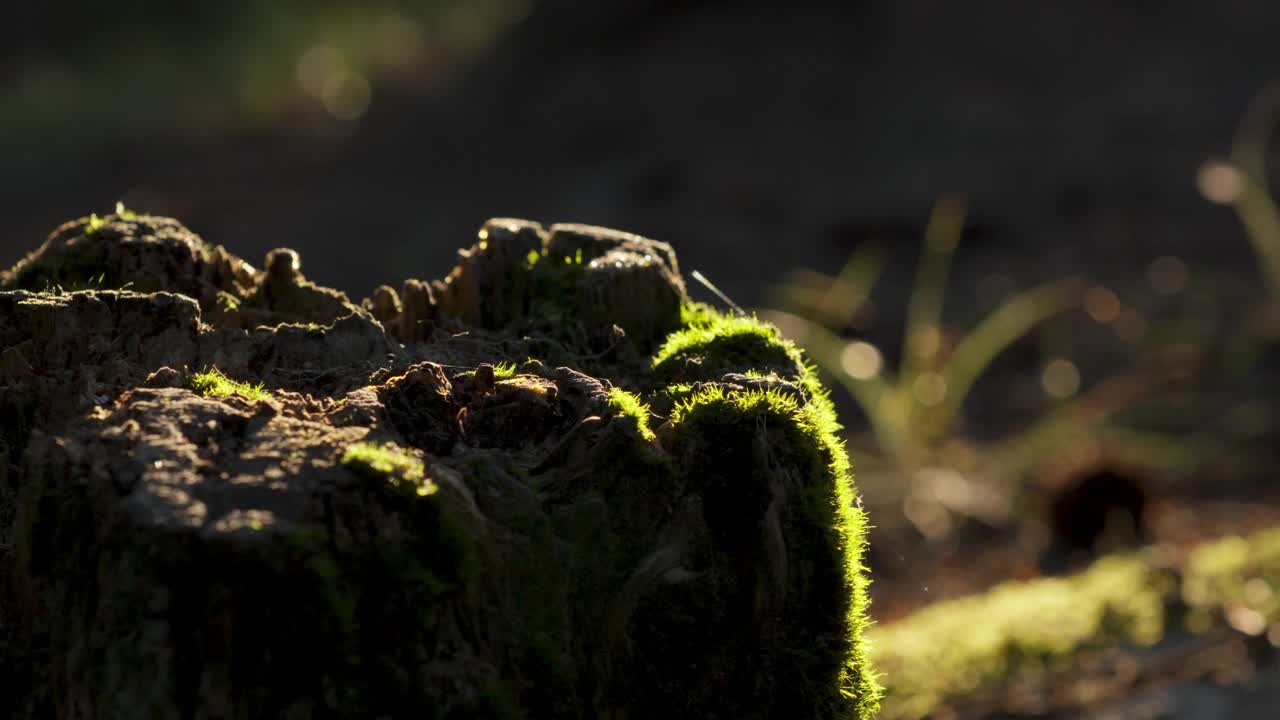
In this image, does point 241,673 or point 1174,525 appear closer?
point 241,673

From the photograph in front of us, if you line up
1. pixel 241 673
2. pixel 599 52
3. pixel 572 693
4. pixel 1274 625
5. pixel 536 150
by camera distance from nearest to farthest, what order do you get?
pixel 241 673 < pixel 572 693 < pixel 1274 625 < pixel 536 150 < pixel 599 52

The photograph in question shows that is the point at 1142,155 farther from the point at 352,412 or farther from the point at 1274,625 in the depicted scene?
the point at 352,412

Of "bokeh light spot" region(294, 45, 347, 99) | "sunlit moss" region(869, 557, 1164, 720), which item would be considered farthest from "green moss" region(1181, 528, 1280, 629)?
"bokeh light spot" region(294, 45, 347, 99)

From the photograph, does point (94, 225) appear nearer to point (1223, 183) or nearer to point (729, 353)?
point (729, 353)

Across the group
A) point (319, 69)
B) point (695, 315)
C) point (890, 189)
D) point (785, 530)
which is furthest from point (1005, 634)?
point (319, 69)

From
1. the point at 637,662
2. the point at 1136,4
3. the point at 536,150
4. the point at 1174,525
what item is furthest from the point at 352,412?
the point at 1136,4

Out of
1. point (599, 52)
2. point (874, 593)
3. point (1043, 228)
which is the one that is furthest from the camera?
point (599, 52)

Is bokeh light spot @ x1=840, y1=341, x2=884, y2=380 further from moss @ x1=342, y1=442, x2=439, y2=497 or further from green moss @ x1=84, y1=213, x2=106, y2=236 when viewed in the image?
moss @ x1=342, y1=442, x2=439, y2=497
